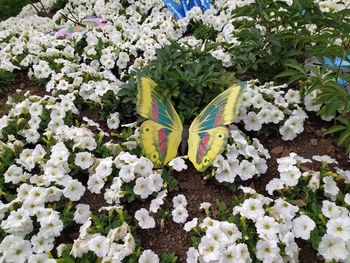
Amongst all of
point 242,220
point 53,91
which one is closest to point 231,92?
point 242,220

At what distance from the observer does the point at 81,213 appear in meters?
2.81

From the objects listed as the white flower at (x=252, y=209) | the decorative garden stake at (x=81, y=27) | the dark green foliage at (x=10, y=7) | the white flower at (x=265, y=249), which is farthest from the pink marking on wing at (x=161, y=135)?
the dark green foliage at (x=10, y=7)

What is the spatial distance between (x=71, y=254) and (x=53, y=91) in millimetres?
1962

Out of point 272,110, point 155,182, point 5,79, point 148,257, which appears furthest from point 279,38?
point 5,79

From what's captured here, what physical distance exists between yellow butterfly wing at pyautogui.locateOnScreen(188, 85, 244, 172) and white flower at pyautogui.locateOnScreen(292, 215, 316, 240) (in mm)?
691

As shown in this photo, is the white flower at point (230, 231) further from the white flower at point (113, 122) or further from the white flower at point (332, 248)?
the white flower at point (113, 122)

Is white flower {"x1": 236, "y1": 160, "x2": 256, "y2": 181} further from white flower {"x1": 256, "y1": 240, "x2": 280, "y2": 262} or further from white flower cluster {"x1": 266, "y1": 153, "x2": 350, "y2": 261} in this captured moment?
white flower {"x1": 256, "y1": 240, "x2": 280, "y2": 262}

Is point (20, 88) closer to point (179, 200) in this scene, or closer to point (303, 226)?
point (179, 200)

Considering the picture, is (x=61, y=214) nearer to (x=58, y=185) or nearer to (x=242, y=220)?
(x=58, y=185)

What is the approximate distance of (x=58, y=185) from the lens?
301cm

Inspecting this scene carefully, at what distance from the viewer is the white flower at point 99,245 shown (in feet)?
8.14

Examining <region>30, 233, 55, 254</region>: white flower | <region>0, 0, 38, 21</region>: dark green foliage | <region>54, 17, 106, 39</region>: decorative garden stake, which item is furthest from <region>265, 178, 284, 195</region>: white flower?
<region>0, 0, 38, 21</region>: dark green foliage

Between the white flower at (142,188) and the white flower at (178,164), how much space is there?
228mm

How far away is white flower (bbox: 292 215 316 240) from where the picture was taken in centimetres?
256
